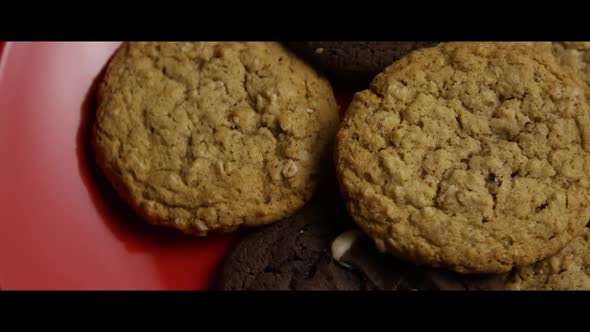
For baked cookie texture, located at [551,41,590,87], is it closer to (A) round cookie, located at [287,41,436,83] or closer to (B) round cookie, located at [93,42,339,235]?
(A) round cookie, located at [287,41,436,83]

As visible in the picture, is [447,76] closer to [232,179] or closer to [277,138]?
[277,138]

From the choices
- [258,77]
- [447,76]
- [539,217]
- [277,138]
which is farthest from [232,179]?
[539,217]

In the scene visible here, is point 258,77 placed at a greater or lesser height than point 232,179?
greater

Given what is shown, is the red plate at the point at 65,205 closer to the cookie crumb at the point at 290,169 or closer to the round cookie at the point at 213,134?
the round cookie at the point at 213,134

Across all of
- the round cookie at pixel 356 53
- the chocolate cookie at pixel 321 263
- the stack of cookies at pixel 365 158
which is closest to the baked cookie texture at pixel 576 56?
the stack of cookies at pixel 365 158

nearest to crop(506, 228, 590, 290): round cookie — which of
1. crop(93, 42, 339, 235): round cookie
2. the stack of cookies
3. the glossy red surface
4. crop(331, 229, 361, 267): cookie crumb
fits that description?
the stack of cookies

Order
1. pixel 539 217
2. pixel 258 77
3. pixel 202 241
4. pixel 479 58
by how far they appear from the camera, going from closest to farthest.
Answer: pixel 539 217 < pixel 479 58 < pixel 258 77 < pixel 202 241

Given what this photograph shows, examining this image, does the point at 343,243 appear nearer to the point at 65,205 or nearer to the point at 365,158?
the point at 365,158

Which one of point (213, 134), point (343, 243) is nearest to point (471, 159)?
point (343, 243)
